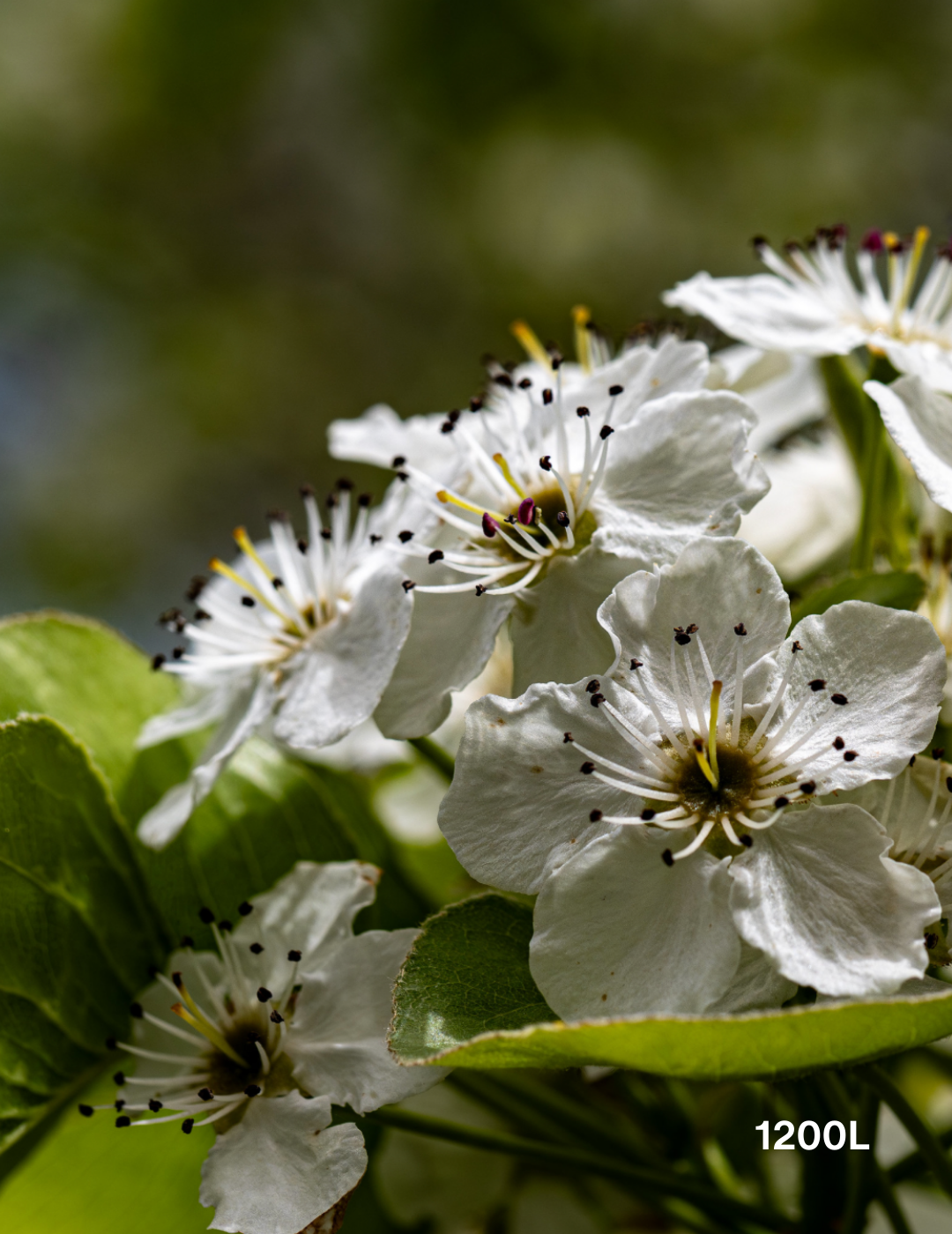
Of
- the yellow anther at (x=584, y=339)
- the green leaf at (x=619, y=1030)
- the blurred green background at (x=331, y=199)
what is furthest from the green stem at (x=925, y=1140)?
the blurred green background at (x=331, y=199)

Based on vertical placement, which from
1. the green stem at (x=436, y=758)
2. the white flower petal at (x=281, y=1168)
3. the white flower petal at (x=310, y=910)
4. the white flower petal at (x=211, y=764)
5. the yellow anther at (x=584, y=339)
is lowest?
the white flower petal at (x=281, y=1168)

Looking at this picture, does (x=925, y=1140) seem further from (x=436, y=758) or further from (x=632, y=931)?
(x=436, y=758)

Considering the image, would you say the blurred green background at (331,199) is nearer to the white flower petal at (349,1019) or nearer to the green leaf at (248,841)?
the green leaf at (248,841)

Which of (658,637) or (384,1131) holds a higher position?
(658,637)

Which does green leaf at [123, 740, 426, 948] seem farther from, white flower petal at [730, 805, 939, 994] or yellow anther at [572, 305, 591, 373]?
yellow anther at [572, 305, 591, 373]

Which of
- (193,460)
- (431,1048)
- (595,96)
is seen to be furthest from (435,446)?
(193,460)

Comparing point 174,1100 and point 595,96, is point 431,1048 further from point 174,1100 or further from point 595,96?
point 595,96
